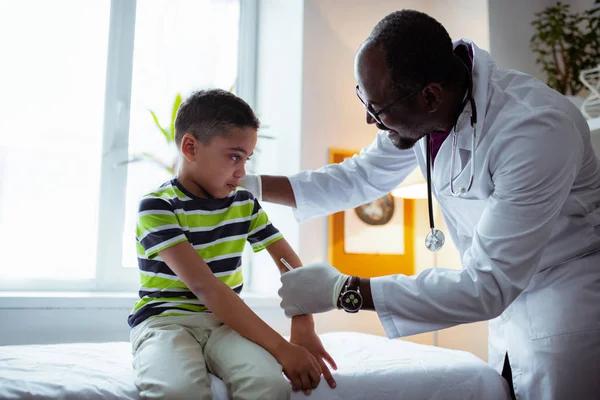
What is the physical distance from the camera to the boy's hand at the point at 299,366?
3.71 ft

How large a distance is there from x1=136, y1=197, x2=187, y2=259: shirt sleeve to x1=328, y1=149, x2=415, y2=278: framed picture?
1320 millimetres

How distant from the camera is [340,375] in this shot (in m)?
1.22

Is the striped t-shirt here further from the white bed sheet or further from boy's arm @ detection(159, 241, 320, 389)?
the white bed sheet

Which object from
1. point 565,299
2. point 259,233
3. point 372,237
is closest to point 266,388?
point 259,233

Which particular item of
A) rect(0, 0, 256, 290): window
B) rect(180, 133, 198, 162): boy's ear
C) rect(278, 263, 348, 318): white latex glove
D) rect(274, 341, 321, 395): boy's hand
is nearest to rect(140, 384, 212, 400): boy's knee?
rect(274, 341, 321, 395): boy's hand

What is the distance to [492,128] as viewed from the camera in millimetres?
1252

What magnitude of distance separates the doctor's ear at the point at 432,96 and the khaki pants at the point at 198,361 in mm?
696

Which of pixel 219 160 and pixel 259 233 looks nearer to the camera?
pixel 219 160

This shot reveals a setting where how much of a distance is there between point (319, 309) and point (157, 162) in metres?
1.43

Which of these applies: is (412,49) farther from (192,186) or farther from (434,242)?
(192,186)

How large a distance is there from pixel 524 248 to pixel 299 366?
547 mm

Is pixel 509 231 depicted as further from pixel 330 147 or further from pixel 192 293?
pixel 330 147

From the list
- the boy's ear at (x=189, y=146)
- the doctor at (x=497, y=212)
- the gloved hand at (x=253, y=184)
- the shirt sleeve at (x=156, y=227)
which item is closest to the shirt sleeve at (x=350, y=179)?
the gloved hand at (x=253, y=184)

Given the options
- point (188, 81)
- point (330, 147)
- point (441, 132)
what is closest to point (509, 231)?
point (441, 132)
